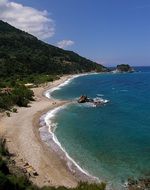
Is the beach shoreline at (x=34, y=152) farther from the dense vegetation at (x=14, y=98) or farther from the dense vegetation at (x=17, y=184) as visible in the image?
the dense vegetation at (x=14, y=98)

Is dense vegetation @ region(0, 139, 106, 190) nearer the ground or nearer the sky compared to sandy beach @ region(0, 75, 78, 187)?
nearer the sky

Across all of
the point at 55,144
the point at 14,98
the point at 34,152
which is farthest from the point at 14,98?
the point at 34,152

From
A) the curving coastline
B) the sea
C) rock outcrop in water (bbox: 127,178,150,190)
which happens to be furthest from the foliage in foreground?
rock outcrop in water (bbox: 127,178,150,190)

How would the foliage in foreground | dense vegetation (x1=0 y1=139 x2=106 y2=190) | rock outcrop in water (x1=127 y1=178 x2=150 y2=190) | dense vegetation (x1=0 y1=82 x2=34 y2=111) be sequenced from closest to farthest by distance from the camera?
dense vegetation (x1=0 y1=139 x2=106 y2=190) < rock outcrop in water (x1=127 y1=178 x2=150 y2=190) < dense vegetation (x1=0 y1=82 x2=34 y2=111) < the foliage in foreground

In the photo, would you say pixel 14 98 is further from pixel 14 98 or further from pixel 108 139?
pixel 108 139

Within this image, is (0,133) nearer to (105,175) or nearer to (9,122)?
(9,122)

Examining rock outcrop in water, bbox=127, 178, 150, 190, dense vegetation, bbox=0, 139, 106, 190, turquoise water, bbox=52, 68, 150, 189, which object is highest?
dense vegetation, bbox=0, 139, 106, 190

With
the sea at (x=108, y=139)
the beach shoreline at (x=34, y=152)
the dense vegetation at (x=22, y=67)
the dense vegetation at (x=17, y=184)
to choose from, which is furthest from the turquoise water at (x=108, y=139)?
the dense vegetation at (x=22, y=67)

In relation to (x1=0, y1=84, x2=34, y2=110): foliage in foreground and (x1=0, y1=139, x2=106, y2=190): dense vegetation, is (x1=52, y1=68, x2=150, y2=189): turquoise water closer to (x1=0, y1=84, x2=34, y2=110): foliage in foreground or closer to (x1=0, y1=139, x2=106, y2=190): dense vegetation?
(x1=0, y1=139, x2=106, y2=190): dense vegetation
